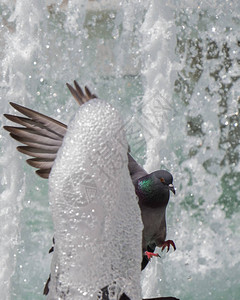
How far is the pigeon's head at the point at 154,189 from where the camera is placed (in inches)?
62.6

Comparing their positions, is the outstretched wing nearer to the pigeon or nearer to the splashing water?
the pigeon

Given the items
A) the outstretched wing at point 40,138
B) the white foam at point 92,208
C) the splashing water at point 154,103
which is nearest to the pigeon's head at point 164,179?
the outstretched wing at point 40,138

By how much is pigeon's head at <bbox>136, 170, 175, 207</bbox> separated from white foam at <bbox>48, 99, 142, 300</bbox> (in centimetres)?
66

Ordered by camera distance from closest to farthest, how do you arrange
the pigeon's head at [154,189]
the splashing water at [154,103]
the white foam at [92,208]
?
the white foam at [92,208] < the pigeon's head at [154,189] < the splashing water at [154,103]

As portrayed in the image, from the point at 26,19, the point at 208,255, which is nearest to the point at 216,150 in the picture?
the point at 208,255

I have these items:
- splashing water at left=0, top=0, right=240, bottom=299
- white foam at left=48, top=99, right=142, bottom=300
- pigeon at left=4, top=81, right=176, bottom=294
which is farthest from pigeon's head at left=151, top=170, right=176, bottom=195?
splashing water at left=0, top=0, right=240, bottom=299

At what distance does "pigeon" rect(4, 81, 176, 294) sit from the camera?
160cm

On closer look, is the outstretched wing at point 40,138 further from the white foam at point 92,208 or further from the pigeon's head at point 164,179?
the white foam at point 92,208

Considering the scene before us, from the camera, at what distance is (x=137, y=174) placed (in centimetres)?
172

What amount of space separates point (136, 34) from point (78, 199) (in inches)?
119

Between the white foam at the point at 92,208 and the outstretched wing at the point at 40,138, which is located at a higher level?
the outstretched wing at the point at 40,138

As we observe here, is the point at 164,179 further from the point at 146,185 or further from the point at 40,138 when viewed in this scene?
the point at 40,138

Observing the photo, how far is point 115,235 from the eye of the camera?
0.92 meters

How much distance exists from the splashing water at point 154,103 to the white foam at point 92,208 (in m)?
1.95
